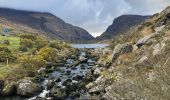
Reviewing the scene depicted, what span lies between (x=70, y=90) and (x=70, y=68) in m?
31.2

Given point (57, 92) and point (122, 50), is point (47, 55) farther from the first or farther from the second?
point (57, 92)

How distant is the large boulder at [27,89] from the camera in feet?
239

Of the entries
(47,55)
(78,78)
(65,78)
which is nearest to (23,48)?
(47,55)

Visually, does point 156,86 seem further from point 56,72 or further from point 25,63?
point 25,63

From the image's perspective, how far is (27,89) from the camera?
7356 centimetres

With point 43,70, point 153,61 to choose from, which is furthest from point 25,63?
point 153,61

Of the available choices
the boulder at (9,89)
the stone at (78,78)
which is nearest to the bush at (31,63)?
the stone at (78,78)

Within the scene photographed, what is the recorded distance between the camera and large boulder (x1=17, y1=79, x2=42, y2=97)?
72875 millimetres

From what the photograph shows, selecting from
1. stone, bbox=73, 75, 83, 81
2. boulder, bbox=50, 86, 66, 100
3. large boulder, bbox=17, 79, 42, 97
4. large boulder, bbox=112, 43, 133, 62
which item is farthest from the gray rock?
large boulder, bbox=112, 43, 133, 62

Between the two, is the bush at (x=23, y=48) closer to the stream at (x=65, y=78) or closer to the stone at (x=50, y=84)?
the stream at (x=65, y=78)

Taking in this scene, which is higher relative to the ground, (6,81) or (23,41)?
(23,41)

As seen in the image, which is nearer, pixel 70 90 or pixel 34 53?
pixel 70 90

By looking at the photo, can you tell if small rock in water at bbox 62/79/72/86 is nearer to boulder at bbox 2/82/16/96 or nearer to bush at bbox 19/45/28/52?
boulder at bbox 2/82/16/96

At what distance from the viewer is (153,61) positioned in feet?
72.3
